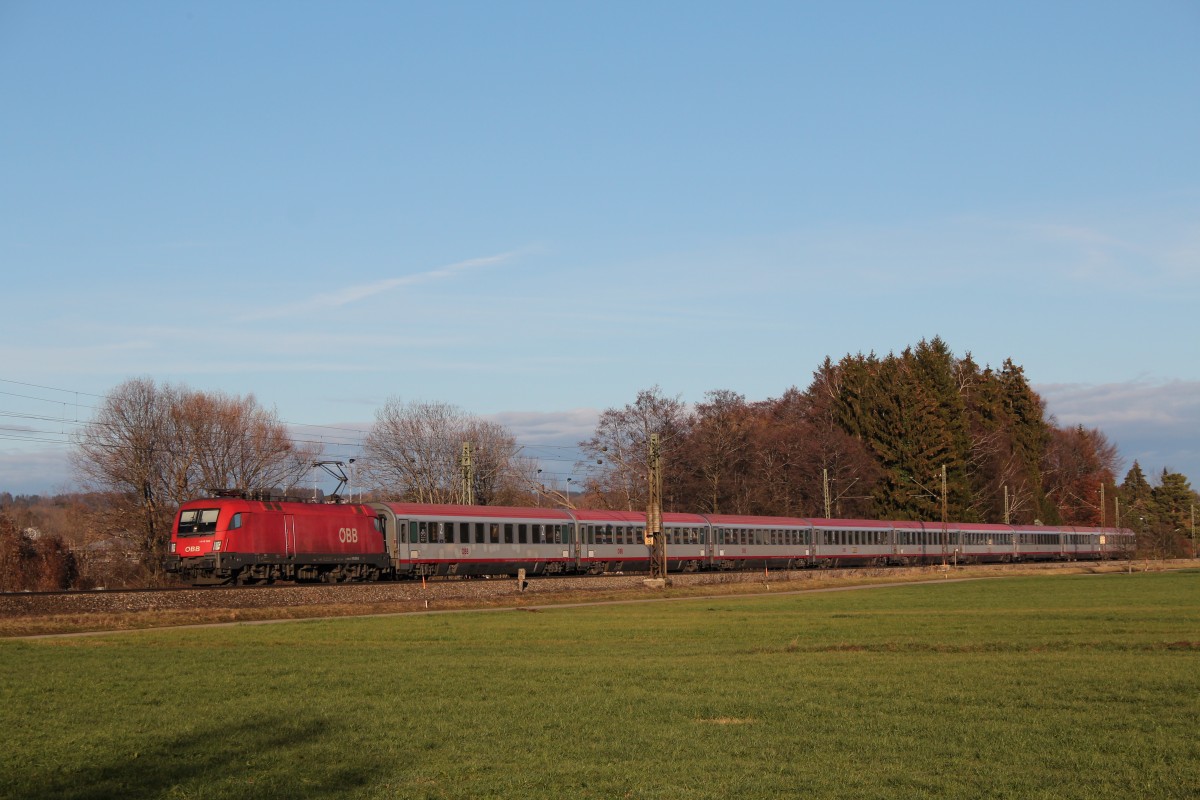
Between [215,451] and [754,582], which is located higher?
[215,451]

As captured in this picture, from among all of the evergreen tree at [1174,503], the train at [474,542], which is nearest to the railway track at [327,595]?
the train at [474,542]

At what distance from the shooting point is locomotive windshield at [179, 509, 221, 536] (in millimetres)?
40438

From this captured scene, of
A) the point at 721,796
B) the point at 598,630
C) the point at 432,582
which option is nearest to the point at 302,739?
the point at 721,796

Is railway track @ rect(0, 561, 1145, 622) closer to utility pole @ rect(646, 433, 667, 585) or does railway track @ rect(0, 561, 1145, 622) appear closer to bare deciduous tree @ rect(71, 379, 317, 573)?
utility pole @ rect(646, 433, 667, 585)

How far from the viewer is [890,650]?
24188mm

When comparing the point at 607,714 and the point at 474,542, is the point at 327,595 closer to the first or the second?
the point at 474,542

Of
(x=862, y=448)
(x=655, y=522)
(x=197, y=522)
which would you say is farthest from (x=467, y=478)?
(x=862, y=448)

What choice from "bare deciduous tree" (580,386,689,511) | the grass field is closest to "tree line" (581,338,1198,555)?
"bare deciduous tree" (580,386,689,511)

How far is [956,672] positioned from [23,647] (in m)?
18.6

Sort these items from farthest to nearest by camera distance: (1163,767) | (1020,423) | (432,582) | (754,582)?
(1020,423) → (754,582) → (432,582) → (1163,767)

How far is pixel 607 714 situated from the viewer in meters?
15.2

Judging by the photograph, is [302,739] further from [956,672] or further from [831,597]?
[831,597]

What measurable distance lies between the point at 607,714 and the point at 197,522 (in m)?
29.2

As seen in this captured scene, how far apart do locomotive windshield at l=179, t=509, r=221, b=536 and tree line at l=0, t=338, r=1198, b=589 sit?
17861mm
